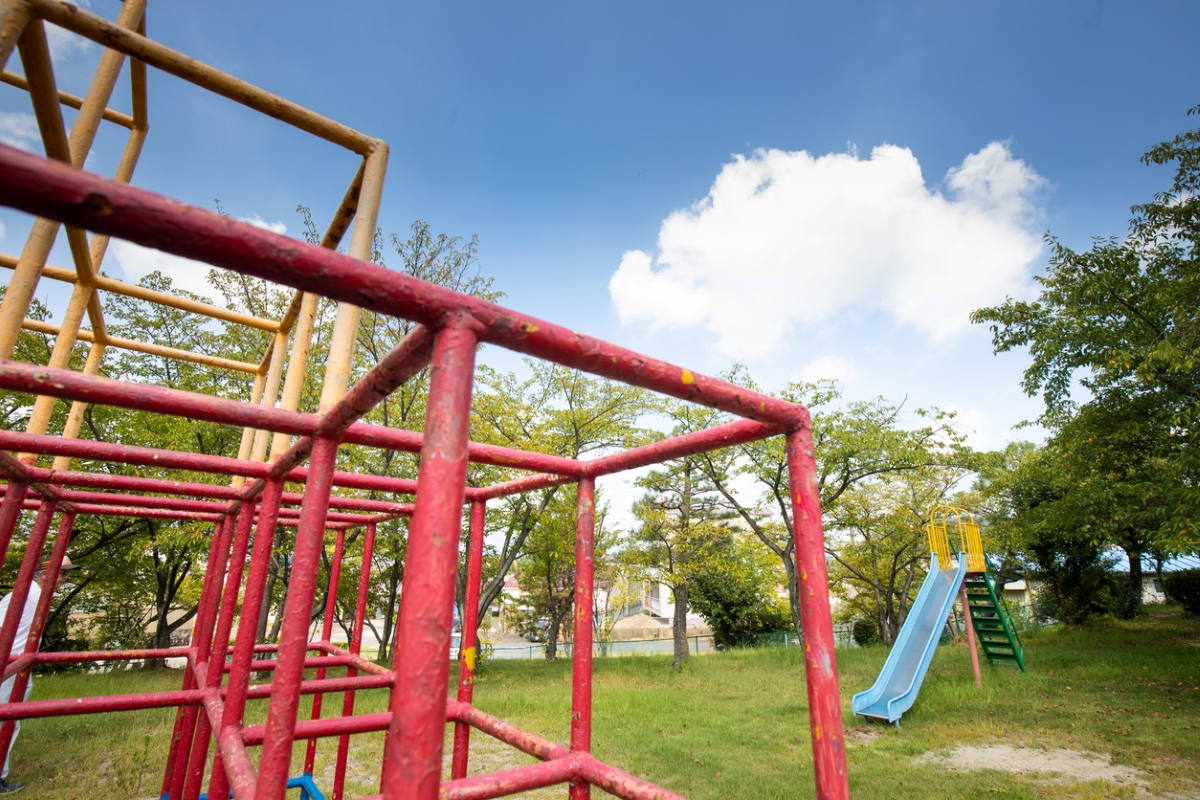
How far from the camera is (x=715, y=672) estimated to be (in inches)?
482

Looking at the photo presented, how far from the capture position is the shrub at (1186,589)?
17.1 metres

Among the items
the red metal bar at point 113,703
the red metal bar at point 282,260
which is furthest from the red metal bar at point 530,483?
the red metal bar at point 113,703

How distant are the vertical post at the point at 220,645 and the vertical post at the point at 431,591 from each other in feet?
5.63

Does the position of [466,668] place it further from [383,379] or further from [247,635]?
[383,379]

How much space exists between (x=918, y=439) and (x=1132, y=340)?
4.42m

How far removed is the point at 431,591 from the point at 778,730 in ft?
25.5

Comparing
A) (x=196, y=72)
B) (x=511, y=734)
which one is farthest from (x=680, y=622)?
(x=196, y=72)

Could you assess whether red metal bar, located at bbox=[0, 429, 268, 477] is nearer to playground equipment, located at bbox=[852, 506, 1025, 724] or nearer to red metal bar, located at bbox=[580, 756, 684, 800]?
red metal bar, located at bbox=[580, 756, 684, 800]

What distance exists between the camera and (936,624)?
8.71 meters

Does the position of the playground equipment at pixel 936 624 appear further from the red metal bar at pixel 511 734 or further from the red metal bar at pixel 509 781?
the red metal bar at pixel 509 781

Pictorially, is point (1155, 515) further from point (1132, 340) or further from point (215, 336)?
point (215, 336)

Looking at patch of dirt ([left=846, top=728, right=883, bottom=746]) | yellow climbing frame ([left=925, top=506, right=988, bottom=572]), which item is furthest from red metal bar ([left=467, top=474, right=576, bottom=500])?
yellow climbing frame ([left=925, top=506, right=988, bottom=572])

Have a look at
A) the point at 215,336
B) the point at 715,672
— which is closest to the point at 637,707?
the point at 715,672

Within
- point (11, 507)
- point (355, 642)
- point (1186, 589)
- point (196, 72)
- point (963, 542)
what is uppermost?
point (196, 72)
